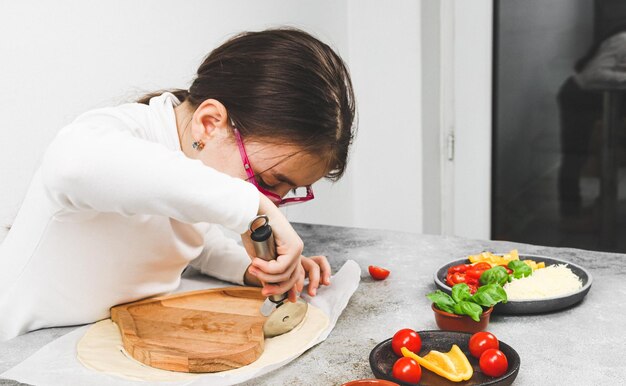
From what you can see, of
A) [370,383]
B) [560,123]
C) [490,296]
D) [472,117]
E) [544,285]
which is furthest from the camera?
[472,117]

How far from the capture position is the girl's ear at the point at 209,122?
3.49ft

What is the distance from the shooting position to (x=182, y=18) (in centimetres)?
172

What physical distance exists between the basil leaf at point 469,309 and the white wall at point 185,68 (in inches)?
33.8

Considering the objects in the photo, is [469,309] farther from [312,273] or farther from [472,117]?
[472,117]

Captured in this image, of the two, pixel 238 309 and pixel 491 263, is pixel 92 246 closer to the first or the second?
pixel 238 309

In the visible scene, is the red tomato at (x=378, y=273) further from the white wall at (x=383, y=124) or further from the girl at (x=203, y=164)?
the white wall at (x=383, y=124)

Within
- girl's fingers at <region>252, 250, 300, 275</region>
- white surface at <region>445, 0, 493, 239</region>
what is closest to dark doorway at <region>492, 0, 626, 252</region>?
white surface at <region>445, 0, 493, 239</region>

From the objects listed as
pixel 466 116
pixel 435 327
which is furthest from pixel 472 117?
pixel 435 327

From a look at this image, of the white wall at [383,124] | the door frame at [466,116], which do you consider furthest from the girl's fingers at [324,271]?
the door frame at [466,116]

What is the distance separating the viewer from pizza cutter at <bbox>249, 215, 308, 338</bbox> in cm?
90

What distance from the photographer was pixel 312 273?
3.97 ft

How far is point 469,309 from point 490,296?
0.05 metres

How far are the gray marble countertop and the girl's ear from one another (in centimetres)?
35

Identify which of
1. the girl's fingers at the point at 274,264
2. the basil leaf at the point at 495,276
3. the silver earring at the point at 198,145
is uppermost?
the silver earring at the point at 198,145
